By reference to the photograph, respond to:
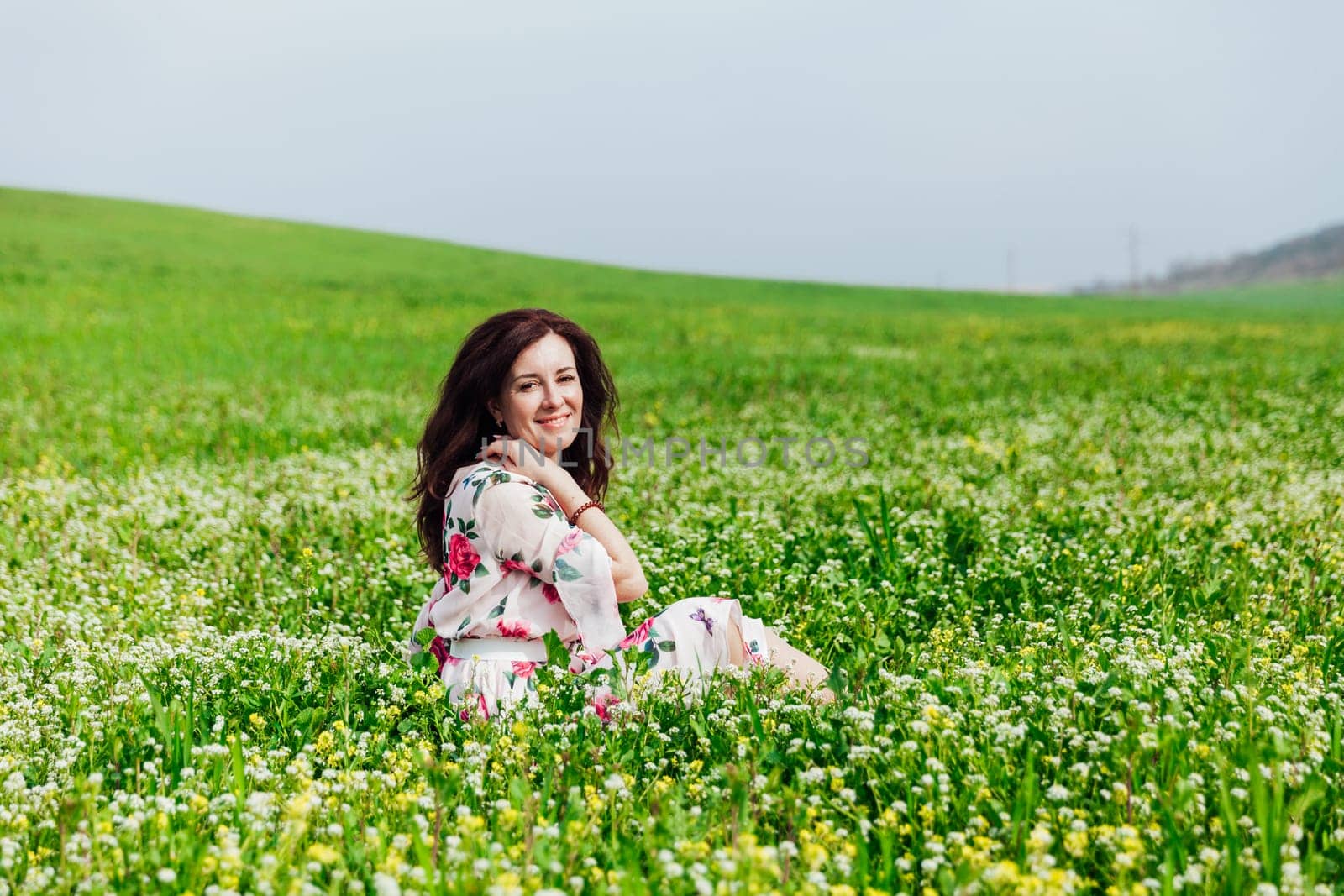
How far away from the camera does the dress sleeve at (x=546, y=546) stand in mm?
4195

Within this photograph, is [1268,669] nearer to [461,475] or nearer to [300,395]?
[461,475]

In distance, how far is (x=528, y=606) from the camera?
4.41 metres

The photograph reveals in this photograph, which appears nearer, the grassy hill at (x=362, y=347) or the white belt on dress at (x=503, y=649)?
the white belt on dress at (x=503, y=649)

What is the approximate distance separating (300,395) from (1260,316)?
49520 mm

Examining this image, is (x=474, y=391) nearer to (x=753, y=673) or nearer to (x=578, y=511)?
(x=578, y=511)

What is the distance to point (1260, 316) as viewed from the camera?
5053 centimetres

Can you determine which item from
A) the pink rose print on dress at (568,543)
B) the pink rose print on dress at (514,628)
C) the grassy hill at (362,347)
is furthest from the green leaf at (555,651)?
the grassy hill at (362,347)

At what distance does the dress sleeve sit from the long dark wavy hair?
0.58m

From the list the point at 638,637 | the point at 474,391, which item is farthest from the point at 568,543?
the point at 474,391

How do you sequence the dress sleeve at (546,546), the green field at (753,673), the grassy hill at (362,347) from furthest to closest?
the grassy hill at (362,347)
the dress sleeve at (546,546)
the green field at (753,673)

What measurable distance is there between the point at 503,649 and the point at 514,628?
0.48 ft

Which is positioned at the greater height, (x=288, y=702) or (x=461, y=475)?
(x=461, y=475)

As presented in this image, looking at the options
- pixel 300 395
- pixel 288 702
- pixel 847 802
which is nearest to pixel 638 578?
pixel 847 802

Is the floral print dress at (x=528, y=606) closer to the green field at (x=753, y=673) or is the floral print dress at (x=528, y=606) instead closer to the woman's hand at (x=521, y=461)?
the woman's hand at (x=521, y=461)
